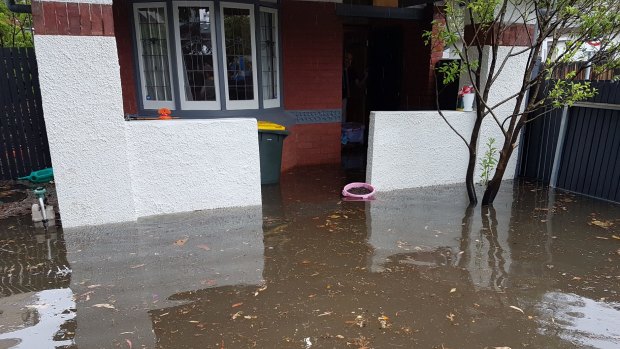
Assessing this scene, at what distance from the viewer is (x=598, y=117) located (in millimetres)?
6059

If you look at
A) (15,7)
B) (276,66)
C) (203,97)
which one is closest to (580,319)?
(203,97)

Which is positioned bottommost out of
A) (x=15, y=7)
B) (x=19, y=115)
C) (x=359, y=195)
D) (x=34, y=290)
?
(x=34, y=290)

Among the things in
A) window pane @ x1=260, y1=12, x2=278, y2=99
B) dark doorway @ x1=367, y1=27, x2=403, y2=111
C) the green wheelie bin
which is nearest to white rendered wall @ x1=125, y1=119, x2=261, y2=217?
the green wheelie bin

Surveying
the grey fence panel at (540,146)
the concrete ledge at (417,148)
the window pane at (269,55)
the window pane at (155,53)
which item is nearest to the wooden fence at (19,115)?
the window pane at (155,53)

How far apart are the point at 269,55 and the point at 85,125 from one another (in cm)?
357

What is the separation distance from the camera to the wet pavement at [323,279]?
3008mm

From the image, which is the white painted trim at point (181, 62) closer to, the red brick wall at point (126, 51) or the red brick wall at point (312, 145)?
the red brick wall at point (126, 51)

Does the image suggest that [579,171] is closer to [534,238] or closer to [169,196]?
[534,238]

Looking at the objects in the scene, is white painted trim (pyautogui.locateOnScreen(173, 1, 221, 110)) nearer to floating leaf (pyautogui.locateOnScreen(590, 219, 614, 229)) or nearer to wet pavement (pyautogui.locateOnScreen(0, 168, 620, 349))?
wet pavement (pyautogui.locateOnScreen(0, 168, 620, 349))

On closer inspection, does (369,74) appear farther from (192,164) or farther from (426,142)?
(192,164)

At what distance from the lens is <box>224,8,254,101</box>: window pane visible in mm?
6691

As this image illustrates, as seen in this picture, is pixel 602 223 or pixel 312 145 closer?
pixel 602 223

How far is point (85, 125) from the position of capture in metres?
4.65

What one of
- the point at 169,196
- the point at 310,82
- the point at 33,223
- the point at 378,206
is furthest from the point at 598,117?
the point at 33,223
